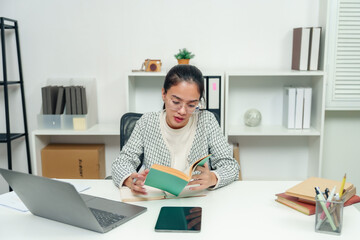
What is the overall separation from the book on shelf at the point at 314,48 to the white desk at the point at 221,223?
55.8 inches

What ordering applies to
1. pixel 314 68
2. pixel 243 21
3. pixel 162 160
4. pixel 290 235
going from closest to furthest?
pixel 290 235 → pixel 162 160 → pixel 314 68 → pixel 243 21

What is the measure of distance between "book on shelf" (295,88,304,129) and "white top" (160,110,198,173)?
1.17 meters

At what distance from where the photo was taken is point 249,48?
2693 millimetres

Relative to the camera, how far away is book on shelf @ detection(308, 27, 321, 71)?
245cm

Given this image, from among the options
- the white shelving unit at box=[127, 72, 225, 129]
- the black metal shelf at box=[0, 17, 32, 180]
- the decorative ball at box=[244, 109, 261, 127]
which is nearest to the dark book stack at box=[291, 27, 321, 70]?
the decorative ball at box=[244, 109, 261, 127]

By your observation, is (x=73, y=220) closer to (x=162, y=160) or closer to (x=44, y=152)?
(x=162, y=160)

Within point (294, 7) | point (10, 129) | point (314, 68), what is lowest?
point (10, 129)

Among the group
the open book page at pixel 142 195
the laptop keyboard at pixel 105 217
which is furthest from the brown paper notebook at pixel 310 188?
the laptop keyboard at pixel 105 217

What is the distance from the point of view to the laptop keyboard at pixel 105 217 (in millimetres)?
1115

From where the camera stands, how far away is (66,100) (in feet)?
8.42

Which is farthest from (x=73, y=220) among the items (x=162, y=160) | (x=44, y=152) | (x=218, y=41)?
(x=218, y=41)

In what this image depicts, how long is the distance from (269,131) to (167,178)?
1495 mm

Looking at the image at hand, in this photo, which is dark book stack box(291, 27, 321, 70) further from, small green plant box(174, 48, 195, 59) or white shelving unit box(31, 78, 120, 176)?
white shelving unit box(31, 78, 120, 176)

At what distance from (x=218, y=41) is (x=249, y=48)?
239 mm
